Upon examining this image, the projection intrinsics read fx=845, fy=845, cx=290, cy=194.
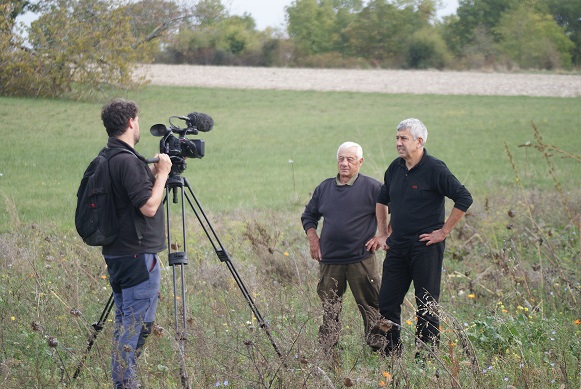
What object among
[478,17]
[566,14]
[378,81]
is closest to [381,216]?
[378,81]

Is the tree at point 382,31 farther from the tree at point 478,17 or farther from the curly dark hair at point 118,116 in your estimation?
the curly dark hair at point 118,116

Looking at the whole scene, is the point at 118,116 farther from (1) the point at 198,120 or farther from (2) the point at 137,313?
(2) the point at 137,313

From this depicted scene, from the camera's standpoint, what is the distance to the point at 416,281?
573 centimetres

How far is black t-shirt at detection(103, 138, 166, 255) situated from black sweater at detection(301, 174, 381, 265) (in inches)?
61.1

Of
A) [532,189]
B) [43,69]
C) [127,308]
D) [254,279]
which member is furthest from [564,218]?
[43,69]

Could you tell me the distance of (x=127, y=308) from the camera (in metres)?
4.92

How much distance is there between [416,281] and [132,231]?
6.59ft

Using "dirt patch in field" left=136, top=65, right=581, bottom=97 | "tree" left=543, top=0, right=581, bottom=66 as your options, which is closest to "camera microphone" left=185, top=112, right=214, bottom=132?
"dirt patch in field" left=136, top=65, right=581, bottom=97

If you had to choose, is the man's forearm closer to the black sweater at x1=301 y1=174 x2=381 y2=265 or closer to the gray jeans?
the black sweater at x1=301 y1=174 x2=381 y2=265

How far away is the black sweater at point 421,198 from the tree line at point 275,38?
34.7 feet

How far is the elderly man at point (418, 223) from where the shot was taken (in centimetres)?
565

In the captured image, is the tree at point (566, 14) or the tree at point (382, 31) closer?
the tree at point (566, 14)

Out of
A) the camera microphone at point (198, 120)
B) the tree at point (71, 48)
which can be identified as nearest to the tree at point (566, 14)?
the tree at point (71, 48)

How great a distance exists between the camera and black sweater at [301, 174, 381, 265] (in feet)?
19.8
